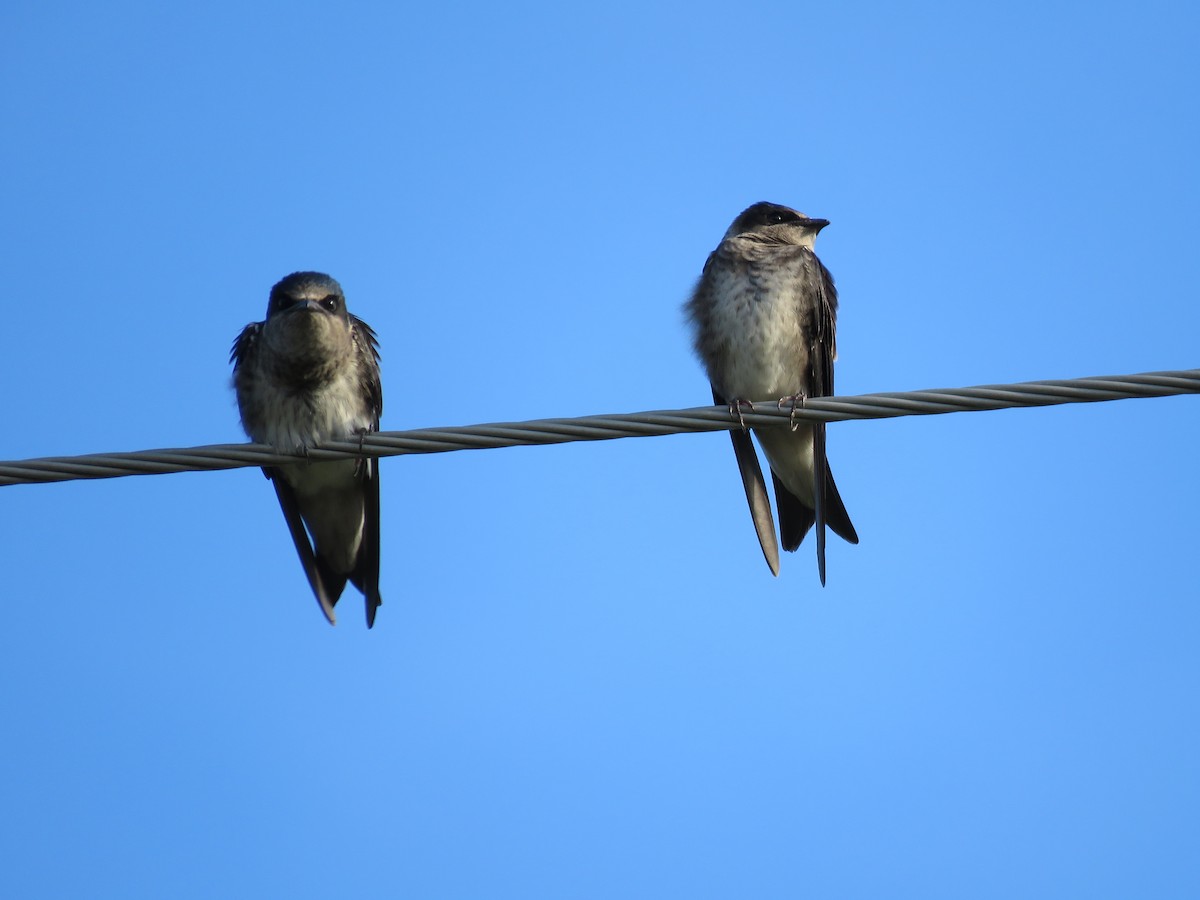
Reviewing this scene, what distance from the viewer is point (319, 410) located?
677 cm

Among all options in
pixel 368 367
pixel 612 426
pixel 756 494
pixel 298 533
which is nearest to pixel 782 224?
pixel 756 494

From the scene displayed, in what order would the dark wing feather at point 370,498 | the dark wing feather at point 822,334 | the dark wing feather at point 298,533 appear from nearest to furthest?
the dark wing feather at point 370,498 < the dark wing feather at point 298,533 < the dark wing feather at point 822,334

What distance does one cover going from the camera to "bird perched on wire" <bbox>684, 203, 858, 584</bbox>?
291 inches

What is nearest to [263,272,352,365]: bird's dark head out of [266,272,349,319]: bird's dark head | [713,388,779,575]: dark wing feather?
[266,272,349,319]: bird's dark head

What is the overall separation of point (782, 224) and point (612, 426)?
3628mm

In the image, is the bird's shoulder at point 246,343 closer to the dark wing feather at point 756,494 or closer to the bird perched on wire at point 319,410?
the bird perched on wire at point 319,410

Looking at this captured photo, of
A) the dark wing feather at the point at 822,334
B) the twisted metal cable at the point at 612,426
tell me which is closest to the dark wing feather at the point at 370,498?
the twisted metal cable at the point at 612,426

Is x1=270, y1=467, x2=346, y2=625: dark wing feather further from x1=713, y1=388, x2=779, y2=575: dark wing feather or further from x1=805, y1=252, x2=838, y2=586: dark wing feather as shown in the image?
x1=805, y1=252, x2=838, y2=586: dark wing feather

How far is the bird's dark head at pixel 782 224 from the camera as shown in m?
8.13

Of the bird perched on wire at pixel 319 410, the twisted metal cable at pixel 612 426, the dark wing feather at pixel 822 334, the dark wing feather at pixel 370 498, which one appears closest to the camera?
the twisted metal cable at pixel 612 426

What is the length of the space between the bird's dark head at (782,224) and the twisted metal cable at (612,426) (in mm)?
3098

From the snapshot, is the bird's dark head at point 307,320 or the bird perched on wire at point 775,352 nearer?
the bird's dark head at point 307,320

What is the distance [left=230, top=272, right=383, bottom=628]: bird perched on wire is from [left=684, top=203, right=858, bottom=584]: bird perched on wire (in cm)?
174

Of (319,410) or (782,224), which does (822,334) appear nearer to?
(782,224)
